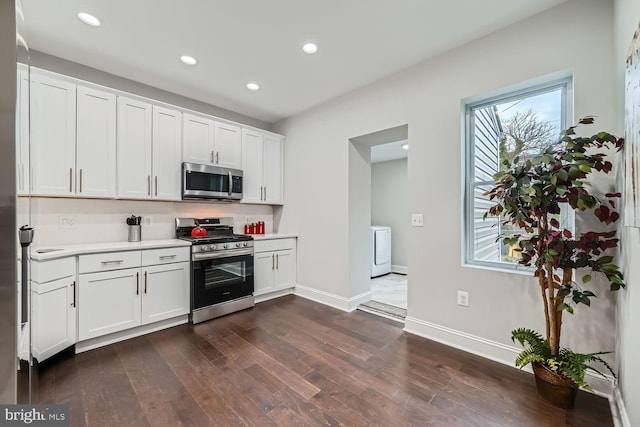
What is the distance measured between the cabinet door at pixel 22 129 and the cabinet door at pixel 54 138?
5.87ft

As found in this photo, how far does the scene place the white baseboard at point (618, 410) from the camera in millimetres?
1502

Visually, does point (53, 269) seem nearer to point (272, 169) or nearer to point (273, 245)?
point (273, 245)

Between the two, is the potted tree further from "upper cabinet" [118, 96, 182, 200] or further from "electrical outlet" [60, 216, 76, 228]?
"electrical outlet" [60, 216, 76, 228]

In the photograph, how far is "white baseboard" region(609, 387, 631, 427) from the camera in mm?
1502

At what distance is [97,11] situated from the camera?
2100 millimetres

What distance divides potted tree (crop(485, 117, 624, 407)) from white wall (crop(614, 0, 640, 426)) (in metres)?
0.09

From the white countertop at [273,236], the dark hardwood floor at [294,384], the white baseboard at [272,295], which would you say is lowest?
the dark hardwood floor at [294,384]

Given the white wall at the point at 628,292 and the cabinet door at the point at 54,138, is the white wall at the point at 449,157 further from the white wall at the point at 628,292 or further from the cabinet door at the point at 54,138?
the cabinet door at the point at 54,138

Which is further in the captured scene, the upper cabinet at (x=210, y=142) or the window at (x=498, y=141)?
the upper cabinet at (x=210, y=142)

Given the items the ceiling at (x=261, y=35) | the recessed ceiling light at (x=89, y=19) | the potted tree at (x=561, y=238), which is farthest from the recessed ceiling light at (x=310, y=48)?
the potted tree at (x=561, y=238)

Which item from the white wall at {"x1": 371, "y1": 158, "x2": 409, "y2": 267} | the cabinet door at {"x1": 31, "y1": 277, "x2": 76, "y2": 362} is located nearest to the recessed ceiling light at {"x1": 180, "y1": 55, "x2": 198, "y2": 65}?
the cabinet door at {"x1": 31, "y1": 277, "x2": 76, "y2": 362}

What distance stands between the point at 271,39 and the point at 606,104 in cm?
259

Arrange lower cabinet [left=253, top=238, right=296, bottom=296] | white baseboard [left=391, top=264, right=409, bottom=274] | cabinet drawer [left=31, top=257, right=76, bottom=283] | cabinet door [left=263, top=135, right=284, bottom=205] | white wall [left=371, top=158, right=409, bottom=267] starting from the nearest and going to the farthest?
cabinet drawer [left=31, top=257, right=76, bottom=283], lower cabinet [left=253, top=238, right=296, bottom=296], cabinet door [left=263, top=135, right=284, bottom=205], white baseboard [left=391, top=264, right=409, bottom=274], white wall [left=371, top=158, right=409, bottom=267]

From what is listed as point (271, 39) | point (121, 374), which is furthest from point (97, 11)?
point (121, 374)
